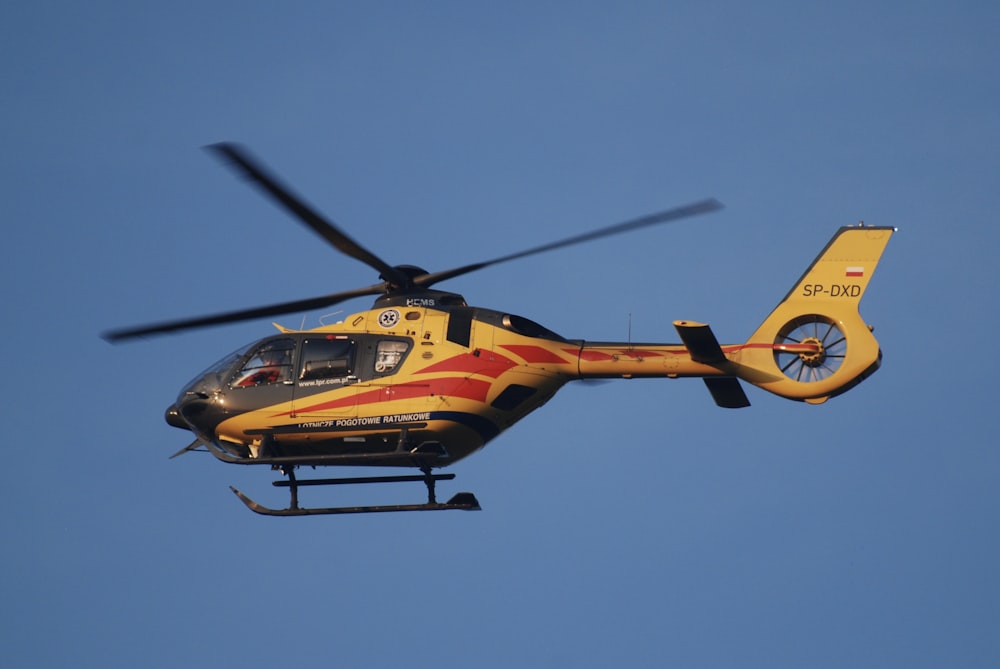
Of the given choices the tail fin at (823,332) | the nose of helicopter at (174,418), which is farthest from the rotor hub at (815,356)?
the nose of helicopter at (174,418)

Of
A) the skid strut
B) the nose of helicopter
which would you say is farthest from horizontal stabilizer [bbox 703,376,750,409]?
the nose of helicopter

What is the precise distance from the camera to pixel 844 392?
2062cm

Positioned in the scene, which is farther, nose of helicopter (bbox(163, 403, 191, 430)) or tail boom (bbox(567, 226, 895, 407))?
nose of helicopter (bbox(163, 403, 191, 430))

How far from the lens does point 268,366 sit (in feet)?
73.9

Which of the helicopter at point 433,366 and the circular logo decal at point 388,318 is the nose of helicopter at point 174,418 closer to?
the helicopter at point 433,366

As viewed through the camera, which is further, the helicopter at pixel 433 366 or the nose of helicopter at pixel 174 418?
the nose of helicopter at pixel 174 418

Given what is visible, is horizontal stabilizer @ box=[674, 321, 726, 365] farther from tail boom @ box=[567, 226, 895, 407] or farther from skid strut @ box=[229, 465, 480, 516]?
skid strut @ box=[229, 465, 480, 516]

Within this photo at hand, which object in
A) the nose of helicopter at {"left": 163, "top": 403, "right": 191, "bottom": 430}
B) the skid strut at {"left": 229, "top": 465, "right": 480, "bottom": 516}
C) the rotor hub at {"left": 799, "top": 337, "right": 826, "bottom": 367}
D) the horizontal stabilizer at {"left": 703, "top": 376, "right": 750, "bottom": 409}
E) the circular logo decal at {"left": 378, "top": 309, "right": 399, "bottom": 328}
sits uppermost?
the circular logo decal at {"left": 378, "top": 309, "right": 399, "bottom": 328}

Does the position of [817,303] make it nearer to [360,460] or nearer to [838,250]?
[838,250]

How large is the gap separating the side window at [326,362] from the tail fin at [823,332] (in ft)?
17.0

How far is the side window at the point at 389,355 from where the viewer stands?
21.9 metres

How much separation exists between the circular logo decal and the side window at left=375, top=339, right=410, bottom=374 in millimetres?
316

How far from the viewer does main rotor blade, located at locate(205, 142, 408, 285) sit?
19.4 meters

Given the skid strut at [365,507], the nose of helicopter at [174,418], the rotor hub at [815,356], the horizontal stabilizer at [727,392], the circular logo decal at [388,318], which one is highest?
the circular logo decal at [388,318]
